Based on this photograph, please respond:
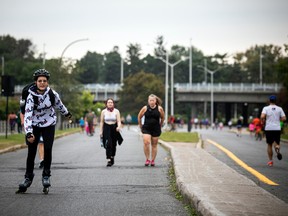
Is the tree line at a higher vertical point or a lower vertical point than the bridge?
higher

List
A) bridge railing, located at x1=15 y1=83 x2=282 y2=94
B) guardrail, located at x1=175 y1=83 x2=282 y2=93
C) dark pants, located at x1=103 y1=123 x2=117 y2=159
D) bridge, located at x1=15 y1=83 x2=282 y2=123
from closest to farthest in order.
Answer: dark pants, located at x1=103 y1=123 x2=117 y2=159 < guardrail, located at x1=175 y1=83 x2=282 y2=93 < bridge railing, located at x1=15 y1=83 x2=282 y2=94 < bridge, located at x1=15 y1=83 x2=282 y2=123

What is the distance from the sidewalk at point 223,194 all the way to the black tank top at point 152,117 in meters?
3.22

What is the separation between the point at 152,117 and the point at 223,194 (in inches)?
285

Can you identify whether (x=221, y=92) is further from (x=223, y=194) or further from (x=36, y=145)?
(x=223, y=194)

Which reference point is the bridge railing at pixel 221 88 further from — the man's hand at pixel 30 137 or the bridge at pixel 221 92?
the man's hand at pixel 30 137

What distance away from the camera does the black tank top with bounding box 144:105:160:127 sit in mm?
14883

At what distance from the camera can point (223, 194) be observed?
7.77 metres

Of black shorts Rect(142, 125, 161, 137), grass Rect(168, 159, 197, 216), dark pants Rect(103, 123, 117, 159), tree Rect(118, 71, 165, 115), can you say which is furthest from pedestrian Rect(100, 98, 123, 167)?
tree Rect(118, 71, 165, 115)

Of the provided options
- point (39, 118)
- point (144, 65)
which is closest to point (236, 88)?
point (144, 65)

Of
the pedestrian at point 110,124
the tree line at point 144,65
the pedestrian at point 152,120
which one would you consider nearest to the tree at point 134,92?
the tree line at point 144,65

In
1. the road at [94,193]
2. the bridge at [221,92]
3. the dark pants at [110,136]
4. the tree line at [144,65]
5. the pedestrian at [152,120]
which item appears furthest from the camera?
the tree line at [144,65]

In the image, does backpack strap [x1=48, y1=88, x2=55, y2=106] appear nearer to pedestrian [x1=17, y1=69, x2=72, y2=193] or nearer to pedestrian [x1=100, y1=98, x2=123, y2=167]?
pedestrian [x1=17, y1=69, x2=72, y2=193]

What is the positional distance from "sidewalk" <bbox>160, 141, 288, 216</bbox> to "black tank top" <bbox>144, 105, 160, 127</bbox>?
3216mm

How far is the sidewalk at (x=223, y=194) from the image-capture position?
6457mm
